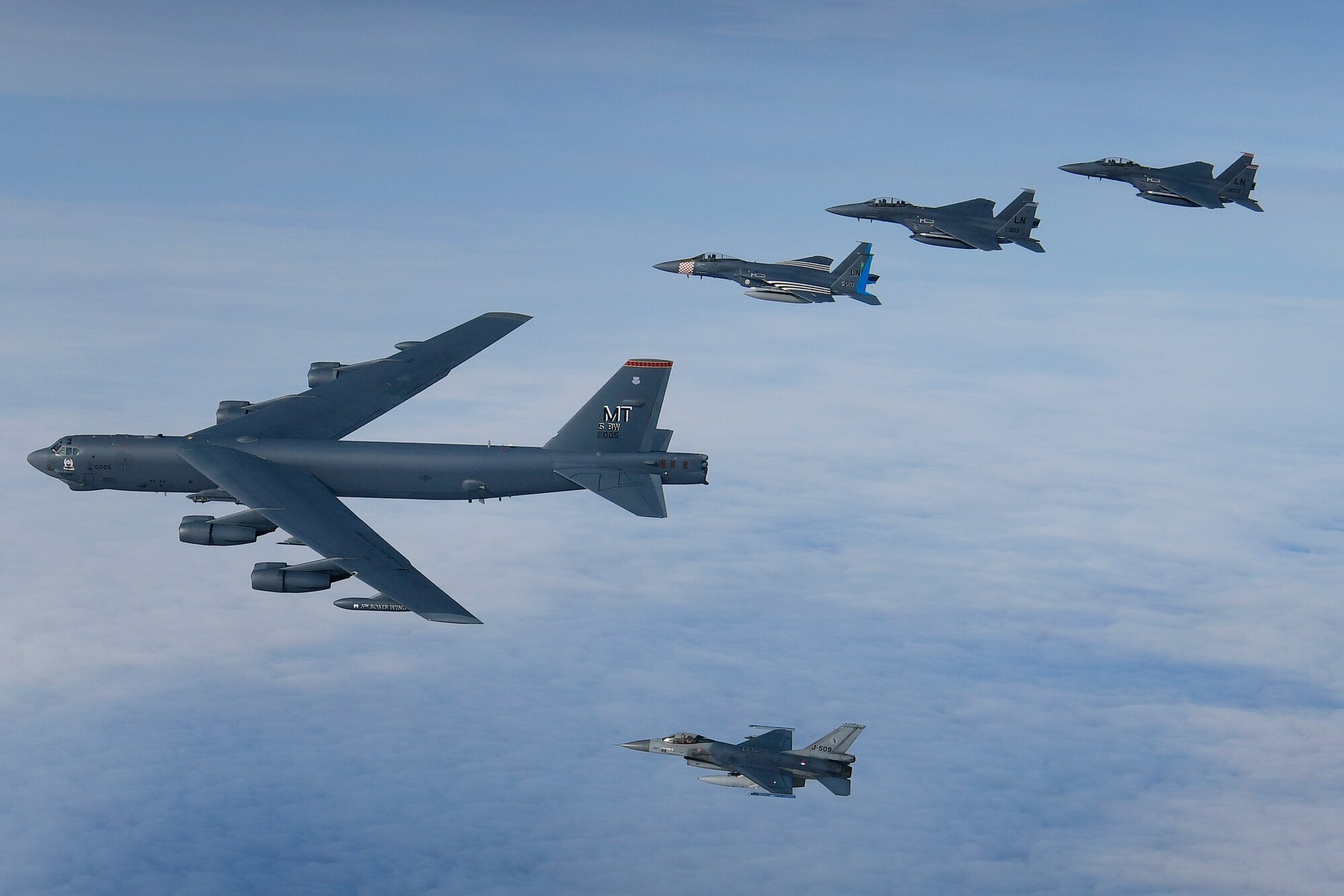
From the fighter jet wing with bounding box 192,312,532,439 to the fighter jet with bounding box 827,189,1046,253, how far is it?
102 feet

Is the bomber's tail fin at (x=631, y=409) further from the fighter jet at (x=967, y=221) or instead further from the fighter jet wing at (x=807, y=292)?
the fighter jet at (x=967, y=221)

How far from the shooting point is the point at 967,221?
92.7 meters

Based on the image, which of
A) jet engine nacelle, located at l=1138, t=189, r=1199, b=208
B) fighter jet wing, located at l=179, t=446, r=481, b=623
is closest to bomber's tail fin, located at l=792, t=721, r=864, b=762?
fighter jet wing, located at l=179, t=446, r=481, b=623

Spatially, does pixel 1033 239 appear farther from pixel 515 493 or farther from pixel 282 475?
pixel 282 475

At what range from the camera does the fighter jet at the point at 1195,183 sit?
89.8m

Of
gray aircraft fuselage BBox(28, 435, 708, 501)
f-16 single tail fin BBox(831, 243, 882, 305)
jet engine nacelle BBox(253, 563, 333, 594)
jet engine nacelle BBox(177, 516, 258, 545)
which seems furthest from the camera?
f-16 single tail fin BBox(831, 243, 882, 305)

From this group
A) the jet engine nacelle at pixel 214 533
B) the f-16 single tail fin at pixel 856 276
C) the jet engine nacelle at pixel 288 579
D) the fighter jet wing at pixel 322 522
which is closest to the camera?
the fighter jet wing at pixel 322 522

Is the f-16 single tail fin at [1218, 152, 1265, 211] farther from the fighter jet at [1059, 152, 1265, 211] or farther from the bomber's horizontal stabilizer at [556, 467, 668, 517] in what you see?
the bomber's horizontal stabilizer at [556, 467, 668, 517]

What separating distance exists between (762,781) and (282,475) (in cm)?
2827

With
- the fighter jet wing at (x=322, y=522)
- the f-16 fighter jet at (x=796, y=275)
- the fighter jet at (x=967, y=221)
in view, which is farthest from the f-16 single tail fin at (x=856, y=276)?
the fighter jet wing at (x=322, y=522)

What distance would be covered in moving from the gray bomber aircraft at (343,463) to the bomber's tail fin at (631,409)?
48mm

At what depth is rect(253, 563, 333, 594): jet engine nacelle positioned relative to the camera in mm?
59188

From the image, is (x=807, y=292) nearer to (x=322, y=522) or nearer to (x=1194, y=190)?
(x=1194, y=190)

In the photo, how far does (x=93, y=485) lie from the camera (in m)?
69.4
